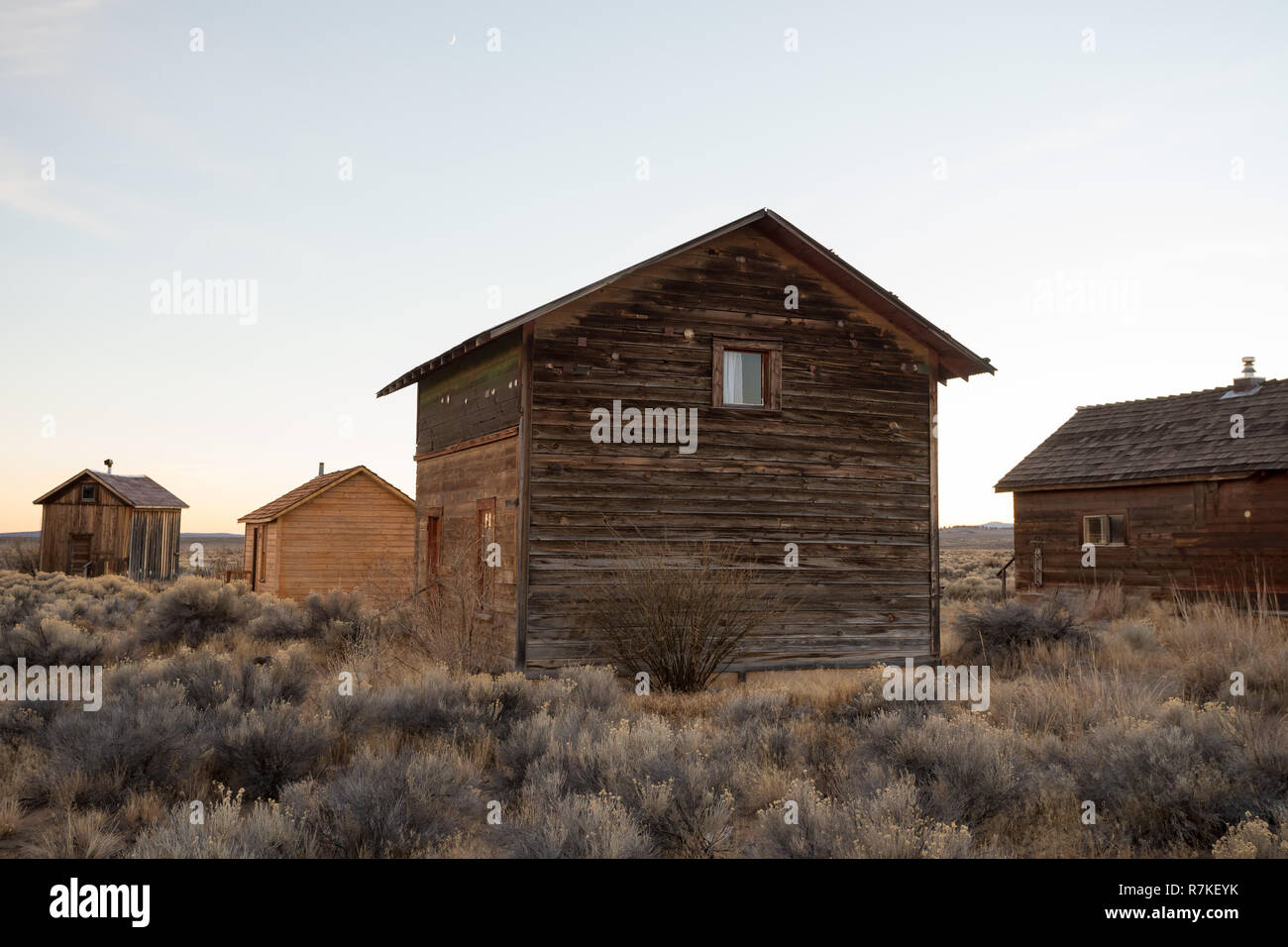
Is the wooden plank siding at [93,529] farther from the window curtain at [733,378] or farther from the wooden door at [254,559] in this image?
the window curtain at [733,378]

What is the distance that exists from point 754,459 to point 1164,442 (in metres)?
13.9

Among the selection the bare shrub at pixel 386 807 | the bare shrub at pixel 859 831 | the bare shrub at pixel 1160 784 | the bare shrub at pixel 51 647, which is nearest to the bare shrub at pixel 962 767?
the bare shrub at pixel 859 831

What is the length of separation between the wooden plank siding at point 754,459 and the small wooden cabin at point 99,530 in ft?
101

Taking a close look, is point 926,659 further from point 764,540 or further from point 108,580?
point 108,580

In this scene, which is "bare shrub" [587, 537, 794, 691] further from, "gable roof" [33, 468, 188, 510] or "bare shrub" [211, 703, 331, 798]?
"gable roof" [33, 468, 188, 510]

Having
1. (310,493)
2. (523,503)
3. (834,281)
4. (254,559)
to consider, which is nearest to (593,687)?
(523,503)

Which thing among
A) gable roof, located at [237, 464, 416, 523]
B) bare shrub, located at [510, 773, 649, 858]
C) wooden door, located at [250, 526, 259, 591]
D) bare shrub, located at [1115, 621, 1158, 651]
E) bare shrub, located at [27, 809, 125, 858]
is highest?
gable roof, located at [237, 464, 416, 523]

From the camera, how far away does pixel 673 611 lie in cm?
1201

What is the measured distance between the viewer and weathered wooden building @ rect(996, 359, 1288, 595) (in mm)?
19641

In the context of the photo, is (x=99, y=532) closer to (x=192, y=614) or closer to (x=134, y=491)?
(x=134, y=491)

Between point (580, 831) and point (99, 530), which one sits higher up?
point (99, 530)

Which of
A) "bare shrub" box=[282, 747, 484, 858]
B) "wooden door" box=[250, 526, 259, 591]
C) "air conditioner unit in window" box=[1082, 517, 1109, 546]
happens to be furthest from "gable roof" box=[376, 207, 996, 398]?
"wooden door" box=[250, 526, 259, 591]

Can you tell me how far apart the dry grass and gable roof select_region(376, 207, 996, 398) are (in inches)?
210
